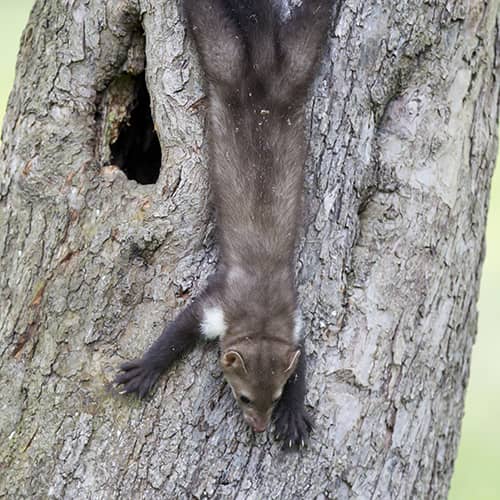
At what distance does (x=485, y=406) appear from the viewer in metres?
10.5

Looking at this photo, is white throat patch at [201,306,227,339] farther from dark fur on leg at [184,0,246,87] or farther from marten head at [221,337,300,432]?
dark fur on leg at [184,0,246,87]

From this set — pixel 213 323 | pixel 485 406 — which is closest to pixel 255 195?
pixel 213 323

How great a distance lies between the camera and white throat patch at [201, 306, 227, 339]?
209 inches

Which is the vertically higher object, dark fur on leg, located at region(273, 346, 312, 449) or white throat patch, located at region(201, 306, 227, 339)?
white throat patch, located at region(201, 306, 227, 339)

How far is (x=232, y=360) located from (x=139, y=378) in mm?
449

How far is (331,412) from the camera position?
5.32 meters

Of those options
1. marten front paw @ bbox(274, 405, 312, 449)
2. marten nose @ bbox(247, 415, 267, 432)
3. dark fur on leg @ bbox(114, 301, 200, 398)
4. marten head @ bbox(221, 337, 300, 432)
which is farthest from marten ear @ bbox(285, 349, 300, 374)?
dark fur on leg @ bbox(114, 301, 200, 398)

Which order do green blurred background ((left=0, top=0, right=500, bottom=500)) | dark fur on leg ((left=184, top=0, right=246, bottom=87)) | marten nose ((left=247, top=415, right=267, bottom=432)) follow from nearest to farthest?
marten nose ((left=247, top=415, right=267, bottom=432)) < dark fur on leg ((left=184, top=0, right=246, bottom=87)) < green blurred background ((left=0, top=0, right=500, bottom=500))

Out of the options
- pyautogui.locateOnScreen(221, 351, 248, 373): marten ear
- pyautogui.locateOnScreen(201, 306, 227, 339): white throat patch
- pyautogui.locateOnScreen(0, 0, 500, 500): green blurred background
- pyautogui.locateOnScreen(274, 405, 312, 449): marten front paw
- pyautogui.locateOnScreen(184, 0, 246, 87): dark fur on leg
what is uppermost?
pyautogui.locateOnScreen(184, 0, 246, 87): dark fur on leg

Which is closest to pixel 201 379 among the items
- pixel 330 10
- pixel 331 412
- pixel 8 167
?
pixel 331 412

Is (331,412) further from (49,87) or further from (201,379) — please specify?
(49,87)

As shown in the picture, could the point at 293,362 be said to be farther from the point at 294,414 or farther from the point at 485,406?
the point at 485,406

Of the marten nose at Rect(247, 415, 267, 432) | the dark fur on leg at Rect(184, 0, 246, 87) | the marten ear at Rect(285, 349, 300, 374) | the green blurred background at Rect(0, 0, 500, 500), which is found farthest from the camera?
the green blurred background at Rect(0, 0, 500, 500)

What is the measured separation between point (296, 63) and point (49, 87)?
1308 millimetres
